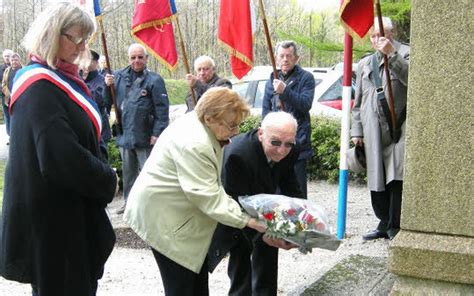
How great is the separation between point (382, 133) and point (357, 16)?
102 centimetres

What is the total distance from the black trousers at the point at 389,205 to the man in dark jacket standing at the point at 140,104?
8.76ft

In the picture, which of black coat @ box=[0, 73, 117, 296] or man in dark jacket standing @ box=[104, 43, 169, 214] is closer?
black coat @ box=[0, 73, 117, 296]

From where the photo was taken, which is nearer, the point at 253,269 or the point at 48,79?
the point at 48,79

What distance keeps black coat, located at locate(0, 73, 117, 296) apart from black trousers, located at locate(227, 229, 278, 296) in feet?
4.14

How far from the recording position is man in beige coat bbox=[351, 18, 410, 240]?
5223 mm

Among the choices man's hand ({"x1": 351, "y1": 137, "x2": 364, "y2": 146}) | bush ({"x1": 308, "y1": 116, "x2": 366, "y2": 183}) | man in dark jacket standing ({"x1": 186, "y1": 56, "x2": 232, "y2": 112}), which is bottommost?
bush ({"x1": 308, "y1": 116, "x2": 366, "y2": 183})

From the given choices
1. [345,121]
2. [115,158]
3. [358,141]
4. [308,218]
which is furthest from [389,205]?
[115,158]

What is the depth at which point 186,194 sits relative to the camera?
3076mm

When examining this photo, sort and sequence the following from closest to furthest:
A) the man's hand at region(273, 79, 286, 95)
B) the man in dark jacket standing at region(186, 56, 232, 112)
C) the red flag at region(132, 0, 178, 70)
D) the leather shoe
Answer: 1. the man's hand at region(273, 79, 286, 95)
2. the leather shoe
3. the red flag at region(132, 0, 178, 70)
4. the man in dark jacket standing at region(186, 56, 232, 112)

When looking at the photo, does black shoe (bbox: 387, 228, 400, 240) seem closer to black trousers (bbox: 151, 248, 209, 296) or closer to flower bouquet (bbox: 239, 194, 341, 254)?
flower bouquet (bbox: 239, 194, 341, 254)

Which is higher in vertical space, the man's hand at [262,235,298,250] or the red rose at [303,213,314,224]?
the red rose at [303,213,314,224]

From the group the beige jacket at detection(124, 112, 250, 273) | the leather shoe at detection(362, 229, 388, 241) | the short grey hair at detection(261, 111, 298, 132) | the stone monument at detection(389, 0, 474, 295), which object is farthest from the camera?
the leather shoe at detection(362, 229, 388, 241)

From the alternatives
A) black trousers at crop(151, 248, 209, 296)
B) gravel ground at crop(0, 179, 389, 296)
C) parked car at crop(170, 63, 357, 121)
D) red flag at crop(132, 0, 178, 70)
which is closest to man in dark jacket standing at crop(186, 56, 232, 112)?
red flag at crop(132, 0, 178, 70)

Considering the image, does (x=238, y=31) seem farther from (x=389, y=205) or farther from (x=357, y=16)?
(x=389, y=205)
